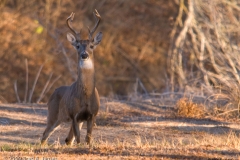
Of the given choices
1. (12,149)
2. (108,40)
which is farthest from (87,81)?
(108,40)

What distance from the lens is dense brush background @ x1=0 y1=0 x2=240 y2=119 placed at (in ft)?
57.8

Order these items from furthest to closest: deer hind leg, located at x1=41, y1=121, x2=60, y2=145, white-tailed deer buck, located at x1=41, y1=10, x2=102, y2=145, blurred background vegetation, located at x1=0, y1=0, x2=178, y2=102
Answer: blurred background vegetation, located at x1=0, y1=0, x2=178, y2=102
deer hind leg, located at x1=41, y1=121, x2=60, y2=145
white-tailed deer buck, located at x1=41, y1=10, x2=102, y2=145

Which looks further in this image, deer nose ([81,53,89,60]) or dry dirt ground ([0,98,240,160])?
deer nose ([81,53,89,60])

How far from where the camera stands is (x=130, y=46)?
25578 millimetres

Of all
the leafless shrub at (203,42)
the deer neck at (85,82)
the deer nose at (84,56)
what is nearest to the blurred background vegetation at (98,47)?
the leafless shrub at (203,42)

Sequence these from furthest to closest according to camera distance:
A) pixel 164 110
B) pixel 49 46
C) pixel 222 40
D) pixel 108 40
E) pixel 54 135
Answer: pixel 108 40
pixel 49 46
pixel 222 40
pixel 164 110
pixel 54 135

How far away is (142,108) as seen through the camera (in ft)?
49.4

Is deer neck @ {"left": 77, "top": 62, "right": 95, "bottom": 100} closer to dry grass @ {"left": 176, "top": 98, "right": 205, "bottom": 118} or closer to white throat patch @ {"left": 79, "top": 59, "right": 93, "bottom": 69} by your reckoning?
white throat patch @ {"left": 79, "top": 59, "right": 93, "bottom": 69}

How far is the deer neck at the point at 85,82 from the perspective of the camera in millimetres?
11055

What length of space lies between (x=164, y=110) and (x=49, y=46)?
868 cm

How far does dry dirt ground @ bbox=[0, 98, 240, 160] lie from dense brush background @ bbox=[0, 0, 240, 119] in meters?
1.09

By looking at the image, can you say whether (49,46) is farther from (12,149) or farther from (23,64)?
(12,149)

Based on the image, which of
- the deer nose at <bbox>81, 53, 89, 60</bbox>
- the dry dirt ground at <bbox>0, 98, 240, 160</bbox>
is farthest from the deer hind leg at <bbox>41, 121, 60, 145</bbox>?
the deer nose at <bbox>81, 53, 89, 60</bbox>

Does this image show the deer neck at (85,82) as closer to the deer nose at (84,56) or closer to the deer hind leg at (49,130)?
the deer nose at (84,56)
